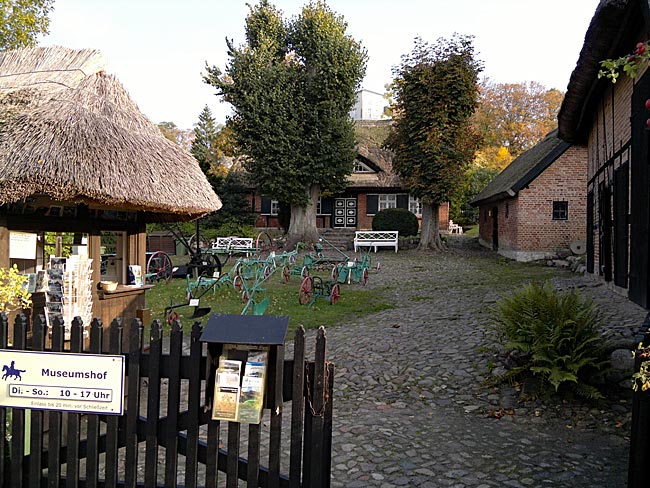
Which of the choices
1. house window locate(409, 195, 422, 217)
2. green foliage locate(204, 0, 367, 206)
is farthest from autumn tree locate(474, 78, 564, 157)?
green foliage locate(204, 0, 367, 206)

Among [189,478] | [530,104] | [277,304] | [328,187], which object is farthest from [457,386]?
[530,104]

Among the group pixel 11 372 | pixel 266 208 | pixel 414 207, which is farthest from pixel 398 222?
pixel 11 372

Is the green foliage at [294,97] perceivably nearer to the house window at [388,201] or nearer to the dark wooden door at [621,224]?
the house window at [388,201]

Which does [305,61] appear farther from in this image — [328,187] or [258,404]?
[258,404]

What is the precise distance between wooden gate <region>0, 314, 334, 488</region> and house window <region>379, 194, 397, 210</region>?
3126 cm

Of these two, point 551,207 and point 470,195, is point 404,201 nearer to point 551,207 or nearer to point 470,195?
point 470,195

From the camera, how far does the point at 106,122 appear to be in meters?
7.09

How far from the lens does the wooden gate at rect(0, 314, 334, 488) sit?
2869 millimetres

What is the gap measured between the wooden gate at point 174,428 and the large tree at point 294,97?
71.2 feet

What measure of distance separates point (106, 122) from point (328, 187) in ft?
68.5

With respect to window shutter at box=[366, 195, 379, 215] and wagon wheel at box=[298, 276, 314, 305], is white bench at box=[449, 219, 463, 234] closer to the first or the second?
window shutter at box=[366, 195, 379, 215]

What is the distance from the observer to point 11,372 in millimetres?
3215

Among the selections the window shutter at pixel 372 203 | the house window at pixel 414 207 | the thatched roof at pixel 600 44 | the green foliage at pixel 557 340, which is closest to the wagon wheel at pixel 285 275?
the thatched roof at pixel 600 44

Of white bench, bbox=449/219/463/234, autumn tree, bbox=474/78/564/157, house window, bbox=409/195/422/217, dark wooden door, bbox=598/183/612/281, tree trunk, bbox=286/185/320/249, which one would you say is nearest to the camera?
dark wooden door, bbox=598/183/612/281
